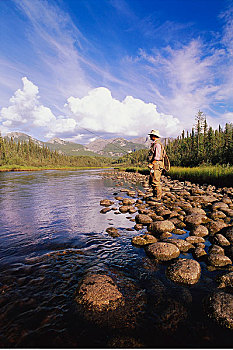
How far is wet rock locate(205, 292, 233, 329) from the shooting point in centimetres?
288

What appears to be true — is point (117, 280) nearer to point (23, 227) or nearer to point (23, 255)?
point (23, 255)

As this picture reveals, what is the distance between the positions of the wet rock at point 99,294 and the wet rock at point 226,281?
2243 millimetres

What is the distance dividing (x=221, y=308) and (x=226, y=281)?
0.93 metres

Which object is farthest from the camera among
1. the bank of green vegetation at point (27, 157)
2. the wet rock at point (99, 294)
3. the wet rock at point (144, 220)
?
the bank of green vegetation at point (27, 157)

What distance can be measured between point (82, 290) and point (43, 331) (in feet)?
3.02

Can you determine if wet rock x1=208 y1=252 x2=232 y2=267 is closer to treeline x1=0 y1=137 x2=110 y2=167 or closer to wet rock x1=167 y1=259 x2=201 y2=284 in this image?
wet rock x1=167 y1=259 x2=201 y2=284

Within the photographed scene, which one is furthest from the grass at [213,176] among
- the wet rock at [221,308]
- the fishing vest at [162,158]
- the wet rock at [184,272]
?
the wet rock at [221,308]

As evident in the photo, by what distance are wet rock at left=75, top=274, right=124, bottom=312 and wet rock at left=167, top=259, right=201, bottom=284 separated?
1416 mm

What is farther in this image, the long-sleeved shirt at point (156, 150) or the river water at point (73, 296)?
the long-sleeved shirt at point (156, 150)

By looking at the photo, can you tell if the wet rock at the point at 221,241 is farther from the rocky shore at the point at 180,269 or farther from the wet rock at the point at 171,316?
the wet rock at the point at 171,316

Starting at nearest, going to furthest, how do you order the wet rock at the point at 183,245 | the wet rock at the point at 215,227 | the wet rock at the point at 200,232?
1. the wet rock at the point at 183,245
2. the wet rock at the point at 200,232
3. the wet rock at the point at 215,227

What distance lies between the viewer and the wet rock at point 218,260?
4567 millimetres

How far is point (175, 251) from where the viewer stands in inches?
198

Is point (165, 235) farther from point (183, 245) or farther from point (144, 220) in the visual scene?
point (144, 220)
